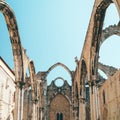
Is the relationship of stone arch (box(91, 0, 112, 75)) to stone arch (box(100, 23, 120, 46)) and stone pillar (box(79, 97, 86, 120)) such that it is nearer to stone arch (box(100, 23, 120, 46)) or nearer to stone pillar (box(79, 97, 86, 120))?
stone arch (box(100, 23, 120, 46))

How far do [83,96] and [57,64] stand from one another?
816cm

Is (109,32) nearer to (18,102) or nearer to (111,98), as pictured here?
(111,98)

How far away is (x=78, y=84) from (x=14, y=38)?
9730 millimetres

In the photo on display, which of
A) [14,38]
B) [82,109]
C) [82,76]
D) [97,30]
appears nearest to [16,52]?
[14,38]

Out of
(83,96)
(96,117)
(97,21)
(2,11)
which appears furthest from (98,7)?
(83,96)

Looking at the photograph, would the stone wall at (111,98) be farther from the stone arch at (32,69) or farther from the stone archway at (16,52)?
the stone archway at (16,52)

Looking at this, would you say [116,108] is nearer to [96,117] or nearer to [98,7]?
[96,117]

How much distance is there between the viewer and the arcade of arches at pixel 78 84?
13047mm

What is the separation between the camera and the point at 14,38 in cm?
1380

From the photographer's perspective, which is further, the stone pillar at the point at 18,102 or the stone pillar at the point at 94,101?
the stone pillar at the point at 18,102

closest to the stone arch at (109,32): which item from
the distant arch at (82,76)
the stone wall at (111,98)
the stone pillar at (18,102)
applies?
the distant arch at (82,76)

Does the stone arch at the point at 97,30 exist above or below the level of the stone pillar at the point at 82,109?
above

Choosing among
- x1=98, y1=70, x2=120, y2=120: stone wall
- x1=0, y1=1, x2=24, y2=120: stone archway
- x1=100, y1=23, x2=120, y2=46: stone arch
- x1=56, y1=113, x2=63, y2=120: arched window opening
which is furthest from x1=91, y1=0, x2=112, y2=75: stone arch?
x1=56, y1=113, x2=63, y2=120: arched window opening

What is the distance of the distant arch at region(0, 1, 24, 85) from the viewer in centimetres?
1206
